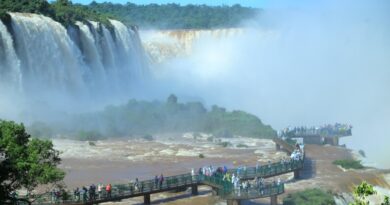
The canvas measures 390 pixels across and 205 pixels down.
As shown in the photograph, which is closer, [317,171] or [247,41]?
[317,171]

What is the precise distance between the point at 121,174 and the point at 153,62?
47.0m

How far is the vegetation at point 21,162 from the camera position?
14.1 m

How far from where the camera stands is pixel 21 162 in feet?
47.0

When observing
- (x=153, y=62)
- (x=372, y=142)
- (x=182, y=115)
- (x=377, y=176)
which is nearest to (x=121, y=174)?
(x=377, y=176)

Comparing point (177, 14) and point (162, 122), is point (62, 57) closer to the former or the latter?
point (162, 122)

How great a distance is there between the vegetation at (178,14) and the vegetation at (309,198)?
217 ft

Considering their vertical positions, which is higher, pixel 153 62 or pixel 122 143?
pixel 153 62

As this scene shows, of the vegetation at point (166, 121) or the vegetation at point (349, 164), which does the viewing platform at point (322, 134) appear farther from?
the vegetation at point (349, 164)

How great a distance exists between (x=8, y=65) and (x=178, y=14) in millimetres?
66035

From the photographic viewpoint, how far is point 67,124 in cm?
3662

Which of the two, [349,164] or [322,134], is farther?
[322,134]

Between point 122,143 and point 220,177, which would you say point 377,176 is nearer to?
point 220,177

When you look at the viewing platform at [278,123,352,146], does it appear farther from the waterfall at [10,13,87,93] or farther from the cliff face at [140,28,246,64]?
the cliff face at [140,28,246,64]

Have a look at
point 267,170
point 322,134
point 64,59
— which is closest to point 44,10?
point 64,59
